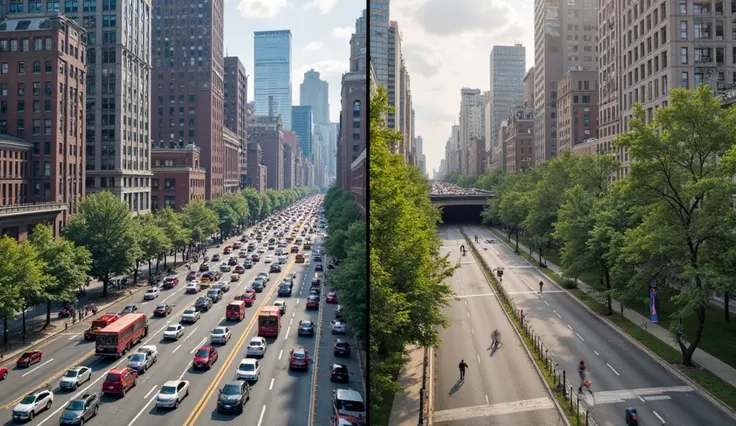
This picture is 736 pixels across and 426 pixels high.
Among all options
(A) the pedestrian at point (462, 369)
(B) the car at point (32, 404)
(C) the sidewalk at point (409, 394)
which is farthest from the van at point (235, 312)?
(A) the pedestrian at point (462, 369)

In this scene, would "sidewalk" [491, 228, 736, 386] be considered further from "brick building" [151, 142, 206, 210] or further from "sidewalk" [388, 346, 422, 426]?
"brick building" [151, 142, 206, 210]

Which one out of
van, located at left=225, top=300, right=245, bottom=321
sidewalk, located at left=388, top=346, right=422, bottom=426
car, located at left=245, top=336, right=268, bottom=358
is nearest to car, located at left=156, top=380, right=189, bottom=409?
car, located at left=245, top=336, right=268, bottom=358

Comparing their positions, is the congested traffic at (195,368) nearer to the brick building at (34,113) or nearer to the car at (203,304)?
the car at (203,304)

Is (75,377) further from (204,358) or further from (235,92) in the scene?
(235,92)

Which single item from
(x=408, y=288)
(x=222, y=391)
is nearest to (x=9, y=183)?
(x=222, y=391)

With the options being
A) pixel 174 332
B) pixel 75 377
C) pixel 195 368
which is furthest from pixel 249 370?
pixel 75 377
